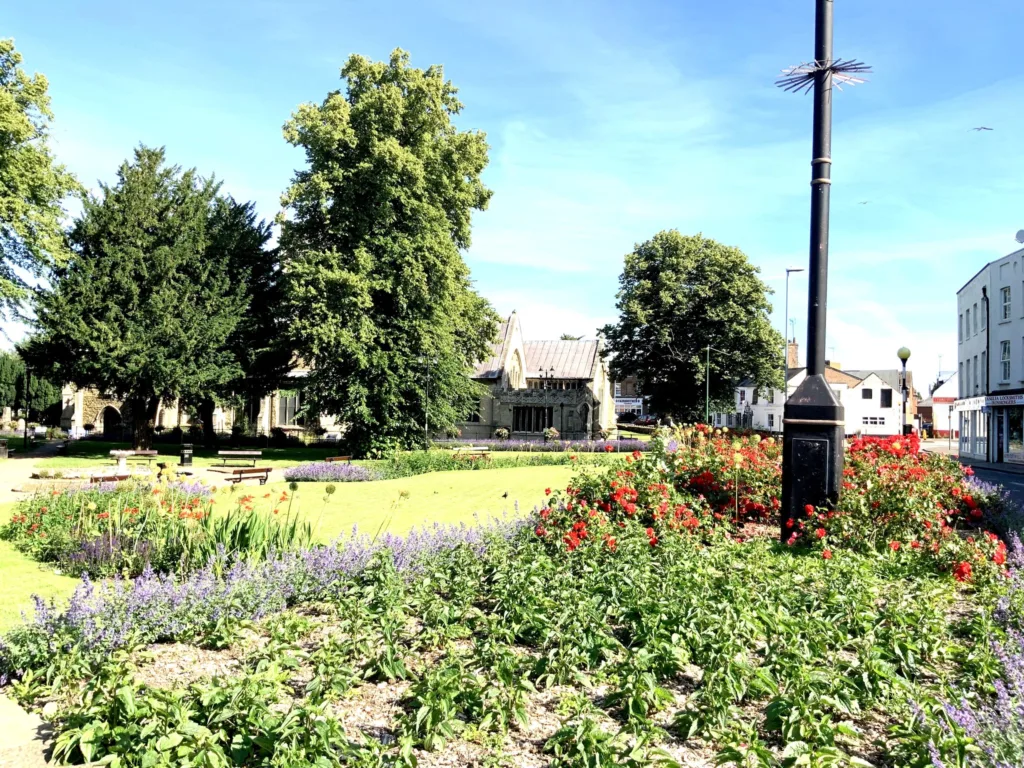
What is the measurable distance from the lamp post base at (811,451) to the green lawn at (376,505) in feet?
15.4

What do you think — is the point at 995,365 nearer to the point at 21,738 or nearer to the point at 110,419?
the point at 21,738

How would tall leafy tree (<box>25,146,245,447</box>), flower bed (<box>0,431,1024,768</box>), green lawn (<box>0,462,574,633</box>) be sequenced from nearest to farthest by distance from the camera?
flower bed (<box>0,431,1024,768</box>), green lawn (<box>0,462,574,633</box>), tall leafy tree (<box>25,146,245,447</box>)

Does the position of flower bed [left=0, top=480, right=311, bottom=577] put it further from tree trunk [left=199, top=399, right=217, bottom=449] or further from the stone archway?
the stone archway

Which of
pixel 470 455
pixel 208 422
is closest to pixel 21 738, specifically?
pixel 470 455

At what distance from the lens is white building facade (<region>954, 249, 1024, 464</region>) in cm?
3372

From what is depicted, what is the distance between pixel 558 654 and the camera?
16.1 ft

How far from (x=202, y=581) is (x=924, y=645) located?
5.68 meters

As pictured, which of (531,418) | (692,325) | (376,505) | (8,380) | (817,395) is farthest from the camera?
(8,380)

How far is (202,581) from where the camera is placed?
6.14 metres

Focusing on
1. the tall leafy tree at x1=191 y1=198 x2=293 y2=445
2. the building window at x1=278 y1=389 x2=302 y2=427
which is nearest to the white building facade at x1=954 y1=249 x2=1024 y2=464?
the tall leafy tree at x1=191 y1=198 x2=293 y2=445

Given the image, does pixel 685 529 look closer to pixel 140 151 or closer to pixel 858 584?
pixel 858 584

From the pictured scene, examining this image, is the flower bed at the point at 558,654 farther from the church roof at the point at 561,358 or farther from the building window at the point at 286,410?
the church roof at the point at 561,358

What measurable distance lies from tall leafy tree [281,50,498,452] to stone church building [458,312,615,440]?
58.9 ft

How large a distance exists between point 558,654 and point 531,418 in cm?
4868
